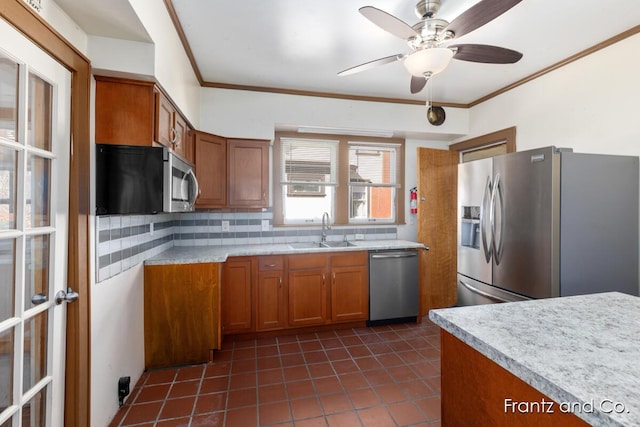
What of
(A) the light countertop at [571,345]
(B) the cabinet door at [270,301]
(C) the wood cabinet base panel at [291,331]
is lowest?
(C) the wood cabinet base panel at [291,331]

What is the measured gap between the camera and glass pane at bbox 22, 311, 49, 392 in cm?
121

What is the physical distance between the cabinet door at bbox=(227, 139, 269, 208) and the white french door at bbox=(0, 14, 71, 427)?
161 cm

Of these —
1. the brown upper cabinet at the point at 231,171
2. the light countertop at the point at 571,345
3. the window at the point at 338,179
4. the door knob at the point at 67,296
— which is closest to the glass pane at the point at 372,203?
the window at the point at 338,179

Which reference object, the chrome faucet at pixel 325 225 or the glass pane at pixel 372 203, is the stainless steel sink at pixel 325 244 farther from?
the glass pane at pixel 372 203

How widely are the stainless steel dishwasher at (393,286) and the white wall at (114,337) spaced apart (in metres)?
2.11

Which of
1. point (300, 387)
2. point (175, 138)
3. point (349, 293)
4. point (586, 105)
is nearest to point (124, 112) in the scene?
point (175, 138)

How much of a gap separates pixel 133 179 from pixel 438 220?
3.18m

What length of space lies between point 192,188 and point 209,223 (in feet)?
3.46

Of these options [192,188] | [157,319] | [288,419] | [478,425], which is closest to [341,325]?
[288,419]

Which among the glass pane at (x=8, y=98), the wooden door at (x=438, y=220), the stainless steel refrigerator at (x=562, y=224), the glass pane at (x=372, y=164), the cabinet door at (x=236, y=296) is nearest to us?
the glass pane at (x=8, y=98)

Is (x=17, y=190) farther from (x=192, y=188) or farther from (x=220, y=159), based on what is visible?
(x=220, y=159)

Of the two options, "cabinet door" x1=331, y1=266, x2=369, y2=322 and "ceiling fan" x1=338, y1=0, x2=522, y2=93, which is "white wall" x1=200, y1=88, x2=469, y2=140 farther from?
"cabinet door" x1=331, y1=266, x2=369, y2=322

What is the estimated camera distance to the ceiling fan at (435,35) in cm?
153

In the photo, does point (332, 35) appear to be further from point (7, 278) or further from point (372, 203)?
point (7, 278)
